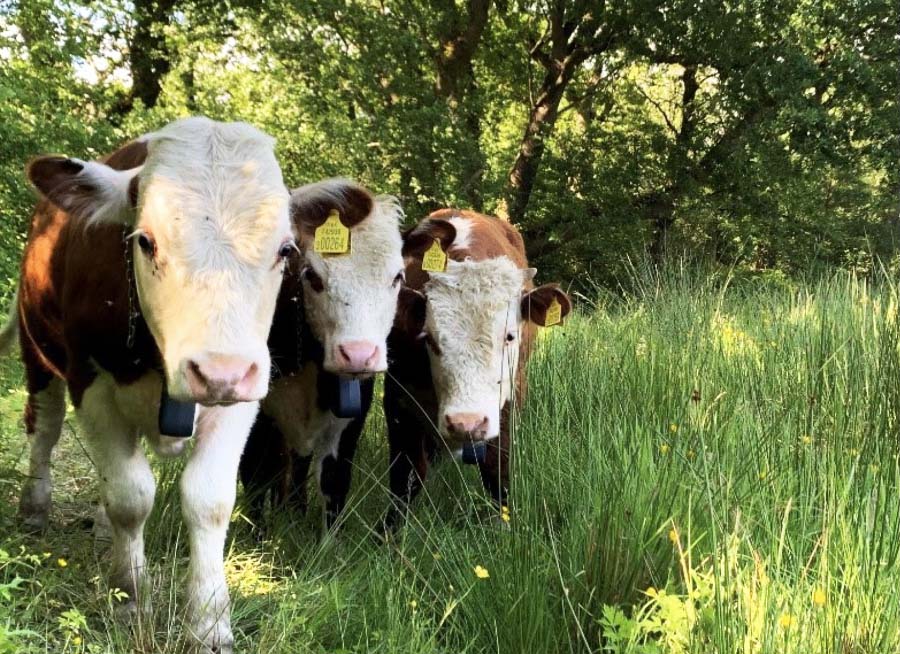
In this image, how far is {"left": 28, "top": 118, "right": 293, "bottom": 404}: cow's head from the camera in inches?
81.3

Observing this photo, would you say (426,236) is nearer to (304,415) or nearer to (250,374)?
(304,415)

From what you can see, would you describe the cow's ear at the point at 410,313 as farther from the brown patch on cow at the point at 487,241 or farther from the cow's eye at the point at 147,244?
the cow's eye at the point at 147,244

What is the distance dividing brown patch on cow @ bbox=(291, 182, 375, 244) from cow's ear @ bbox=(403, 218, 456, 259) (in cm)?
68

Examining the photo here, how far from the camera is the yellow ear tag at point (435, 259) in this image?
3.70 metres

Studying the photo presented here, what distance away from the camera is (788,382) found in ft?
11.5

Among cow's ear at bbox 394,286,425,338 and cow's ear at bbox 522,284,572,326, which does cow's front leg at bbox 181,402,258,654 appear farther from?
cow's ear at bbox 522,284,572,326

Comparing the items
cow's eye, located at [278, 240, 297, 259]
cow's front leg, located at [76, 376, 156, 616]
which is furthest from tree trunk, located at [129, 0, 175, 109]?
cow's eye, located at [278, 240, 297, 259]

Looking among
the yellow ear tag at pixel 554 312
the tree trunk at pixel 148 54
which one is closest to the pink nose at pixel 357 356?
the yellow ear tag at pixel 554 312

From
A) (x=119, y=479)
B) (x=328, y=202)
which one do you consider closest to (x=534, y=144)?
(x=328, y=202)

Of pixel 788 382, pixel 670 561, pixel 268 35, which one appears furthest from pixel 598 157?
pixel 670 561

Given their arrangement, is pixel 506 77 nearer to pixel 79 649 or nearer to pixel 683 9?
pixel 683 9

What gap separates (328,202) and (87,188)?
36.0 inches

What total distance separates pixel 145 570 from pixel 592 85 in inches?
574

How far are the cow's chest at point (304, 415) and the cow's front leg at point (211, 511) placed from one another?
3.37 ft
